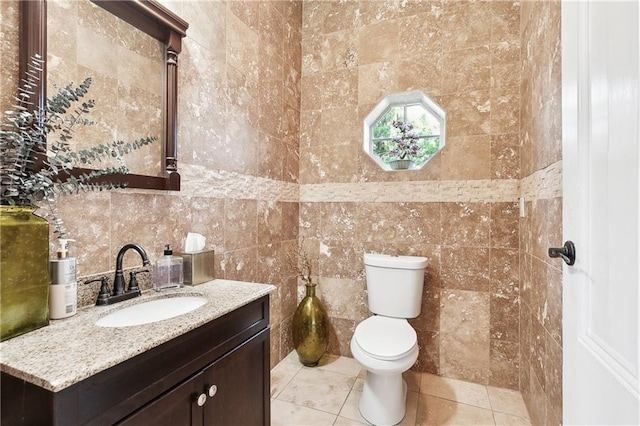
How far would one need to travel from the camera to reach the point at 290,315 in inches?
91.0

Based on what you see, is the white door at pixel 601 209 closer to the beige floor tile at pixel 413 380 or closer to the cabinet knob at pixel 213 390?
the cabinet knob at pixel 213 390

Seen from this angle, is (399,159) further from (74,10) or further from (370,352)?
(74,10)

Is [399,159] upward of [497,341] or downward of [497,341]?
upward

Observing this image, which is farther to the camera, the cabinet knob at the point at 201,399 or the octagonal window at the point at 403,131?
the octagonal window at the point at 403,131

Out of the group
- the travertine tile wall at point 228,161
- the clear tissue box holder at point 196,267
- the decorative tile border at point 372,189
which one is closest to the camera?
the travertine tile wall at point 228,161

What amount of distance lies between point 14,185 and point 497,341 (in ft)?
7.99

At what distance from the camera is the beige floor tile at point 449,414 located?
1631mm

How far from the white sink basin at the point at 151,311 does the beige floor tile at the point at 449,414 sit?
4.48 feet

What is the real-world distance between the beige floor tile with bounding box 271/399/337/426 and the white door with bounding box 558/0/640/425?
1.18m

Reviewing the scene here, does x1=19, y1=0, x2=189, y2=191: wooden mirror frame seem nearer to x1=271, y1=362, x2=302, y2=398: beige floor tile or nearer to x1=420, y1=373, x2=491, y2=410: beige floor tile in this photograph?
x1=271, y1=362, x2=302, y2=398: beige floor tile

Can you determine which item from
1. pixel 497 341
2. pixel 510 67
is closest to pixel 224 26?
pixel 510 67

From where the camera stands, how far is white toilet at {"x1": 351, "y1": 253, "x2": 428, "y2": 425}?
1536 millimetres

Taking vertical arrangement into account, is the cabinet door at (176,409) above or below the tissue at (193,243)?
below

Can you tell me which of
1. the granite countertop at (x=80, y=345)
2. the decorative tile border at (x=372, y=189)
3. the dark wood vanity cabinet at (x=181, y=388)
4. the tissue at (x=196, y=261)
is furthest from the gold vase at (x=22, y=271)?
the decorative tile border at (x=372, y=189)
